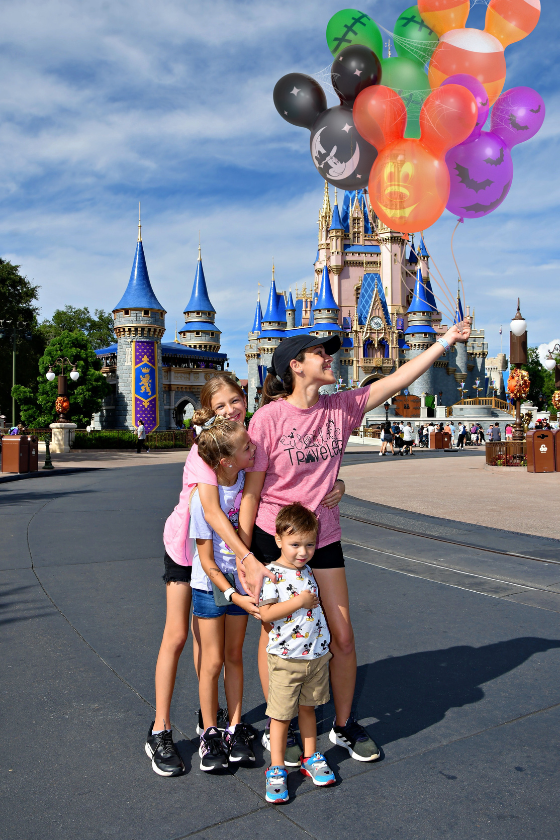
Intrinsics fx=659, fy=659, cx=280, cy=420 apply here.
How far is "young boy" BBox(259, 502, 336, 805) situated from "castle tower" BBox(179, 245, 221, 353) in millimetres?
56779

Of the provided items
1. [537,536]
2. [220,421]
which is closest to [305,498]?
[220,421]

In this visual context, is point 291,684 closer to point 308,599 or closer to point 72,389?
point 308,599

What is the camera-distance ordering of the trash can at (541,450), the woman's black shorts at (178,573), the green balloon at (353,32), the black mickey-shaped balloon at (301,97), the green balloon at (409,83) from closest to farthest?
the woman's black shorts at (178,573)
the green balloon at (409,83)
the green balloon at (353,32)
the black mickey-shaped balloon at (301,97)
the trash can at (541,450)

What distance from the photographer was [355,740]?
9.40 ft

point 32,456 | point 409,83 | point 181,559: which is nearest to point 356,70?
point 409,83

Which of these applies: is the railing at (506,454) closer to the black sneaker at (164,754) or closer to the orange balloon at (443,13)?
the orange balloon at (443,13)

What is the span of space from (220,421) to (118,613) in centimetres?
275

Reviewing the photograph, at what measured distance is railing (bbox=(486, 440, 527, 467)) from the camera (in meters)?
19.7

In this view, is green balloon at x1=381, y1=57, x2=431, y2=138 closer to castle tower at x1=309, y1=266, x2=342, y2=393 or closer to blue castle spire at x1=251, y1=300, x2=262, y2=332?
castle tower at x1=309, y1=266, x2=342, y2=393

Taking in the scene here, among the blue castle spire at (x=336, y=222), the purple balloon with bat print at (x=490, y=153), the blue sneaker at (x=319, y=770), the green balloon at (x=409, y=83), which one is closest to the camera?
the blue sneaker at (x=319, y=770)

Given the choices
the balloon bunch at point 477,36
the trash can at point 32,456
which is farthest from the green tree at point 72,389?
the balloon bunch at point 477,36

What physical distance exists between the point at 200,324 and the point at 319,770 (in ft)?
188

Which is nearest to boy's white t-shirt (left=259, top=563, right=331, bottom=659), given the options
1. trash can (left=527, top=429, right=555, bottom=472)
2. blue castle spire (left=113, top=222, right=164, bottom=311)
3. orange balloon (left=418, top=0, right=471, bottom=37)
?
orange balloon (left=418, top=0, right=471, bottom=37)

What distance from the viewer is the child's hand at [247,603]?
2.64 metres
